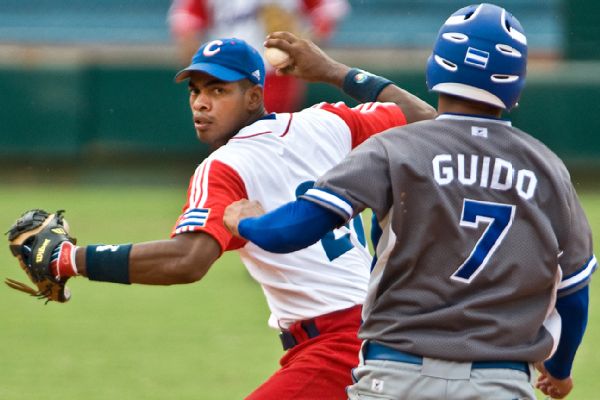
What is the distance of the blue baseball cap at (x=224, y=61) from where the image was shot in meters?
4.41

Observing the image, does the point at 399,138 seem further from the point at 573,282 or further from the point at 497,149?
the point at 573,282

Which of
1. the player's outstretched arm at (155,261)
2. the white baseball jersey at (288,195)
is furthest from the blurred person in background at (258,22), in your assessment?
the player's outstretched arm at (155,261)

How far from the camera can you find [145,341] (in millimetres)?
7188

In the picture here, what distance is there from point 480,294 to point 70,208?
943 centimetres

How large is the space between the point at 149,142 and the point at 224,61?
9455 mm

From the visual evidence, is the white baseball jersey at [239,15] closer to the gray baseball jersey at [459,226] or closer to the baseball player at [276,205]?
the baseball player at [276,205]

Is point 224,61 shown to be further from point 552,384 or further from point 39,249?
point 552,384

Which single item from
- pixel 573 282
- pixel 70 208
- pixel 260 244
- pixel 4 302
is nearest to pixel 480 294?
pixel 573 282

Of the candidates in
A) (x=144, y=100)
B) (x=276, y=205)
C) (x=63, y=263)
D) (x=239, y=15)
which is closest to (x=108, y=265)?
(x=63, y=263)

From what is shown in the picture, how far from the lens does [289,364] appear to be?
13.4 ft

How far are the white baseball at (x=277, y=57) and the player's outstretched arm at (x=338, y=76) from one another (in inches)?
0.6

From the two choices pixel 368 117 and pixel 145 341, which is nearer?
pixel 368 117

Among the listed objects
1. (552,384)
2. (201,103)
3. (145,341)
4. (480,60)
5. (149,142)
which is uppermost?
(480,60)

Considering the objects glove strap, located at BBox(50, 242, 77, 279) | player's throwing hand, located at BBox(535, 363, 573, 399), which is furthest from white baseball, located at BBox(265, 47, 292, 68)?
player's throwing hand, located at BBox(535, 363, 573, 399)
